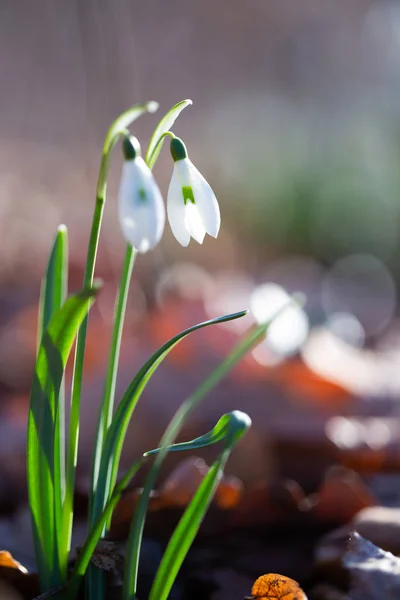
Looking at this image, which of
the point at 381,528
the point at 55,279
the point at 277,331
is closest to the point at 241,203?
the point at 277,331

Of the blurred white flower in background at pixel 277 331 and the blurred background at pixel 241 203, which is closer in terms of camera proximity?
the blurred background at pixel 241 203

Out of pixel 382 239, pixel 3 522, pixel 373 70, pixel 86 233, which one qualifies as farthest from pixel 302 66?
pixel 3 522

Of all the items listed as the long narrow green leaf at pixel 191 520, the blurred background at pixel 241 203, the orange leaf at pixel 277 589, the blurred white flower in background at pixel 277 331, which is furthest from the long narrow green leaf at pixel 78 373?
the blurred white flower in background at pixel 277 331

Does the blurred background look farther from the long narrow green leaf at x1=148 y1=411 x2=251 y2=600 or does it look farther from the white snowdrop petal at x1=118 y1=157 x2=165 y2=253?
the white snowdrop petal at x1=118 y1=157 x2=165 y2=253

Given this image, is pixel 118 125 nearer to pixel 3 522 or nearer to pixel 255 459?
pixel 3 522

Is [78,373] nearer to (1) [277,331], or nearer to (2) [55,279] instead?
(2) [55,279]

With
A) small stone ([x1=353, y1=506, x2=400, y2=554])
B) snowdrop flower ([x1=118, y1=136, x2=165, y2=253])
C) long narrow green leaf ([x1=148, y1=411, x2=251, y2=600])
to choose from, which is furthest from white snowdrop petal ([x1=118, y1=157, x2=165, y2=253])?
small stone ([x1=353, y1=506, x2=400, y2=554])

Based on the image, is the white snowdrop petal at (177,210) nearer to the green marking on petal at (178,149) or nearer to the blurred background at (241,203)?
the green marking on petal at (178,149)
